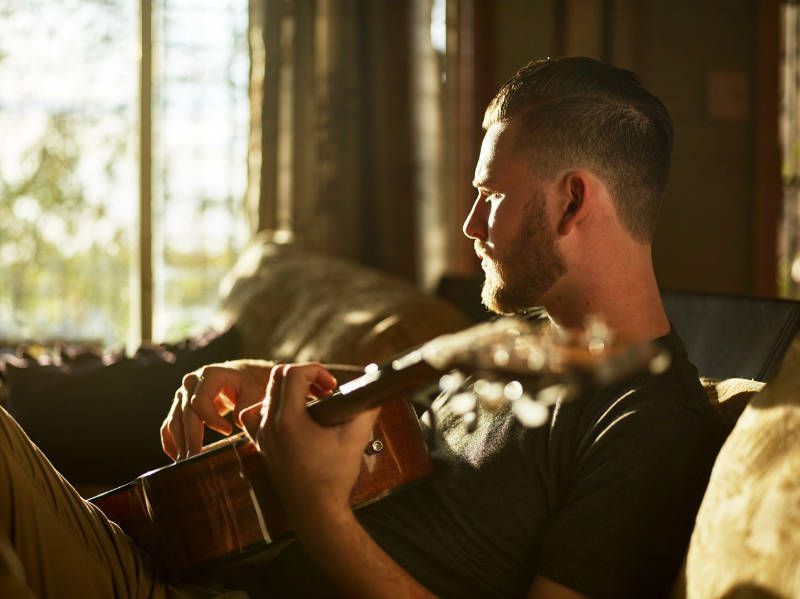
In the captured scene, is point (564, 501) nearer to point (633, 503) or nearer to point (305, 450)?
point (633, 503)

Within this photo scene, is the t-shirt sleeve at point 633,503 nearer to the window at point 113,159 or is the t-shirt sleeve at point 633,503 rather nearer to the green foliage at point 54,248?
the window at point 113,159

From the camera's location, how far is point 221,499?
1.43 metres

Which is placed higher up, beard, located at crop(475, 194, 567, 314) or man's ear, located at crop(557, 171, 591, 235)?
man's ear, located at crop(557, 171, 591, 235)

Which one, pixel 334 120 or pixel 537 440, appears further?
pixel 334 120

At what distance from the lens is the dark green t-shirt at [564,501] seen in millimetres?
1208

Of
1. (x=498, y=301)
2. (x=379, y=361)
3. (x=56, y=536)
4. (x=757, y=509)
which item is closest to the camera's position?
(x=757, y=509)

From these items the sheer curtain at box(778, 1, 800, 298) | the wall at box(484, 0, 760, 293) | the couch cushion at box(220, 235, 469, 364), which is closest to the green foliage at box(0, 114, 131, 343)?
the couch cushion at box(220, 235, 469, 364)

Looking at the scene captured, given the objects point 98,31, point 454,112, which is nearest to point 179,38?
point 98,31

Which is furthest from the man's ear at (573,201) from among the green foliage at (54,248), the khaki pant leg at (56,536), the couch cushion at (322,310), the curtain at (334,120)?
the green foliage at (54,248)

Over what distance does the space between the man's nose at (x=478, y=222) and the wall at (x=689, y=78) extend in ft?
8.27

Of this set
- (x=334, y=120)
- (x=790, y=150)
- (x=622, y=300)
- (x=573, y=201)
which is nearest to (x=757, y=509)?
(x=622, y=300)

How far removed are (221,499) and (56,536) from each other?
0.24m

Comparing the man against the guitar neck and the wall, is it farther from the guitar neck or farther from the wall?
the wall

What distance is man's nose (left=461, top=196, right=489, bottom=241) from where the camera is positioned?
1523 mm
